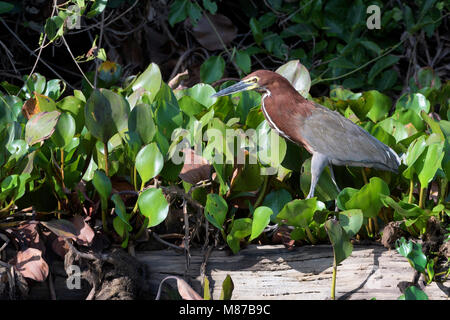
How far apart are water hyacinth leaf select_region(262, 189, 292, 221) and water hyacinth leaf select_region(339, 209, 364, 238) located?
0.25m

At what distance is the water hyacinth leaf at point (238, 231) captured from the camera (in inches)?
68.4

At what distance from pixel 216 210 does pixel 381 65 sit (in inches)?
79.0

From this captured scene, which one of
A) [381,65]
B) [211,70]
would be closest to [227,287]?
[211,70]

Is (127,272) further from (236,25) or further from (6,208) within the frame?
(236,25)

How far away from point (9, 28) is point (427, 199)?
2.37 meters

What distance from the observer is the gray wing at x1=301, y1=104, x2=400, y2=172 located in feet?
6.07

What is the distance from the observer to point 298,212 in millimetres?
1681

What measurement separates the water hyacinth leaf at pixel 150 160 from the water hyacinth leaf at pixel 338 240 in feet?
1.58

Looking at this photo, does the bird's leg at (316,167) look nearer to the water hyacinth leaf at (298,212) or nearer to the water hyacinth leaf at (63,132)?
the water hyacinth leaf at (298,212)

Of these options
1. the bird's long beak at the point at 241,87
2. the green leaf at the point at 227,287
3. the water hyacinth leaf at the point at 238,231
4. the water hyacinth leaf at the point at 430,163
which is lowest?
the green leaf at the point at 227,287

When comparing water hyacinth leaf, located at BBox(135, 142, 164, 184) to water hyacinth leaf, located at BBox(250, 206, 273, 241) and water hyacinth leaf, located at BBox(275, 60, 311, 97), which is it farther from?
water hyacinth leaf, located at BBox(275, 60, 311, 97)

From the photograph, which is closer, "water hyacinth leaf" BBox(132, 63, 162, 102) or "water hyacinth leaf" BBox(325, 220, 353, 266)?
"water hyacinth leaf" BBox(325, 220, 353, 266)

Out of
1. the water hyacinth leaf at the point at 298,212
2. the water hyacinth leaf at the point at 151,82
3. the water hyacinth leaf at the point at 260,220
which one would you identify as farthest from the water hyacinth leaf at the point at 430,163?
the water hyacinth leaf at the point at 151,82

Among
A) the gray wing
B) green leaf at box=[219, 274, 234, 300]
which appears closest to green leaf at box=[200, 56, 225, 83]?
the gray wing
